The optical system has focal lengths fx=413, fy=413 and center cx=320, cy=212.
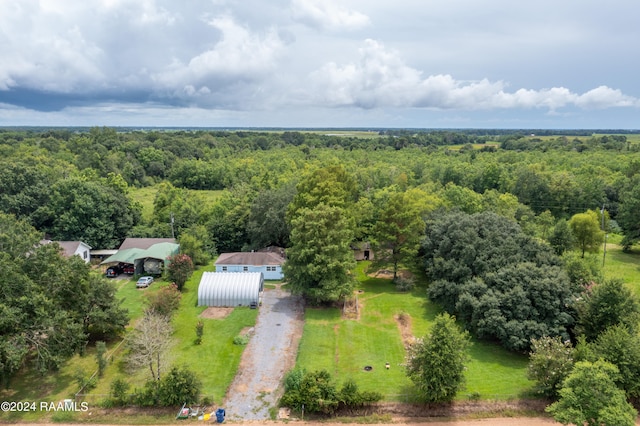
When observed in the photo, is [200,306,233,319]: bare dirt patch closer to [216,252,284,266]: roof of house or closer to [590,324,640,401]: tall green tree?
[216,252,284,266]: roof of house

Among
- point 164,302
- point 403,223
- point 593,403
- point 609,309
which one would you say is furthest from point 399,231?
point 593,403

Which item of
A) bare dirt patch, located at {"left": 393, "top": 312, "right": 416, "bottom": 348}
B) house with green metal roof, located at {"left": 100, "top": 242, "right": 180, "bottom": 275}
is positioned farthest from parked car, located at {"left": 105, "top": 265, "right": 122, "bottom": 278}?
bare dirt patch, located at {"left": 393, "top": 312, "right": 416, "bottom": 348}

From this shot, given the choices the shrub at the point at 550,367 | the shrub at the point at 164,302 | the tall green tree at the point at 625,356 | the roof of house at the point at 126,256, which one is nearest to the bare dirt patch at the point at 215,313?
the shrub at the point at 164,302

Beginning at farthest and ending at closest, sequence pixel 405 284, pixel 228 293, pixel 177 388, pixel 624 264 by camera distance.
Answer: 1. pixel 624 264
2. pixel 405 284
3. pixel 228 293
4. pixel 177 388

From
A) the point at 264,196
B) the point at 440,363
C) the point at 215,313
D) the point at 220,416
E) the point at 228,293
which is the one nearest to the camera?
the point at 440,363

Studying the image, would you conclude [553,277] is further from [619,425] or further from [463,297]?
[619,425]

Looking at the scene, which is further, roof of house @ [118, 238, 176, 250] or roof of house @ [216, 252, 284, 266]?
roof of house @ [118, 238, 176, 250]

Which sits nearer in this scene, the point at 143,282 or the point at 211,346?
the point at 211,346


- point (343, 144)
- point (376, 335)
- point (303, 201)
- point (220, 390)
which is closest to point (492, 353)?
point (376, 335)

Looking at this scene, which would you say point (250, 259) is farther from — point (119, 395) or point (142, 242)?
point (119, 395)
